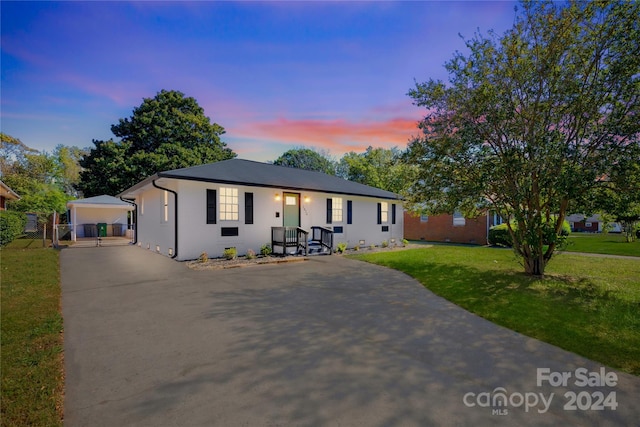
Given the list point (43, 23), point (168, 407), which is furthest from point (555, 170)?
point (43, 23)

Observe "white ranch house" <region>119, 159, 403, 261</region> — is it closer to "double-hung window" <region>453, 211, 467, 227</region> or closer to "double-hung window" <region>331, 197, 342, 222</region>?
"double-hung window" <region>331, 197, 342, 222</region>

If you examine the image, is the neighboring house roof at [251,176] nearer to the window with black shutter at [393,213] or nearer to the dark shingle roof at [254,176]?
the dark shingle roof at [254,176]

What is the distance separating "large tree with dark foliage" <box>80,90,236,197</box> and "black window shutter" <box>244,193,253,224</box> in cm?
1603

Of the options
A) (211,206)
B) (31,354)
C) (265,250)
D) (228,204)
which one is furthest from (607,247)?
(31,354)

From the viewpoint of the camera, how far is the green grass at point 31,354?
91.5 inches

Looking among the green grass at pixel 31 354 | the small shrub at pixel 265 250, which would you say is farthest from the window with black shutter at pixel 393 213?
the green grass at pixel 31 354

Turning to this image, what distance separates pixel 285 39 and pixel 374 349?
10.6m

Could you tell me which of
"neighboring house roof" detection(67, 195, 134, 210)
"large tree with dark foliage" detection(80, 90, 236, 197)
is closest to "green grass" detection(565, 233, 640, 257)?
"neighboring house roof" detection(67, 195, 134, 210)

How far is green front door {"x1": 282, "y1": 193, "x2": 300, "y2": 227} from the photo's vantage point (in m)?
13.0

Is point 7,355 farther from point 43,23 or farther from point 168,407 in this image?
point 43,23

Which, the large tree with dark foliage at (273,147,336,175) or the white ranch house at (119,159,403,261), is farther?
the large tree with dark foliage at (273,147,336,175)

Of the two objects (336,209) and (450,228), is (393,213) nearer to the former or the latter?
(336,209)

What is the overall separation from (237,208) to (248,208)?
0.45 meters

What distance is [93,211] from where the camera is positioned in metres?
22.6
